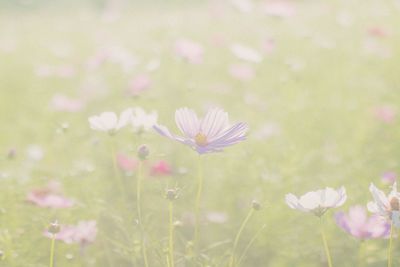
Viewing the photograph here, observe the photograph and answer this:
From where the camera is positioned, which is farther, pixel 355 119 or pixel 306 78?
pixel 306 78

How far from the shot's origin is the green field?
1.49m

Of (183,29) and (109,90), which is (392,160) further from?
(183,29)

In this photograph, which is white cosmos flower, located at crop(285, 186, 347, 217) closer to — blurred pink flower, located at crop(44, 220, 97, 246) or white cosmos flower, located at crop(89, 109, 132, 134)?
white cosmos flower, located at crop(89, 109, 132, 134)

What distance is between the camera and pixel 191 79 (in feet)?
10.1

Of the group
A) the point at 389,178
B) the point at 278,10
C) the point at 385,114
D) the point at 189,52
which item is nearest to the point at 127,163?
the point at 189,52

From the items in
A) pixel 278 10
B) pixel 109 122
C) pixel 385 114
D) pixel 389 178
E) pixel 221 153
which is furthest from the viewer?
pixel 278 10

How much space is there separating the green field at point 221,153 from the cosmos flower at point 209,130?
0.33ft

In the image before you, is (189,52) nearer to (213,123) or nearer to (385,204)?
(213,123)

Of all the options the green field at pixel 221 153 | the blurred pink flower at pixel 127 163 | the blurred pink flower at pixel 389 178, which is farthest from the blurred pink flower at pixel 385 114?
the blurred pink flower at pixel 127 163

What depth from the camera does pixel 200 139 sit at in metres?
0.97

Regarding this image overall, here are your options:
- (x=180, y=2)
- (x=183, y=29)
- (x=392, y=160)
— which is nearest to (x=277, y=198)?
(x=392, y=160)

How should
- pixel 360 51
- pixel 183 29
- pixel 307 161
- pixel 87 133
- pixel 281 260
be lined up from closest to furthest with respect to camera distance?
pixel 281 260 → pixel 307 161 → pixel 87 133 → pixel 360 51 → pixel 183 29

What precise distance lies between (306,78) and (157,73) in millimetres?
767

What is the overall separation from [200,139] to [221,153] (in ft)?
3.64
